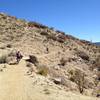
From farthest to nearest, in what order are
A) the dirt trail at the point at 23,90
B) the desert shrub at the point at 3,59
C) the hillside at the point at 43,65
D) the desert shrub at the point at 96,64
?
the desert shrub at the point at 96,64, the desert shrub at the point at 3,59, the hillside at the point at 43,65, the dirt trail at the point at 23,90

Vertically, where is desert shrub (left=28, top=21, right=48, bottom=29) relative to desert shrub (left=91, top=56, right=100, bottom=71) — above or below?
above

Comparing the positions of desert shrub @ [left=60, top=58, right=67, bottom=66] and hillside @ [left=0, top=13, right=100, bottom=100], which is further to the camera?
desert shrub @ [left=60, top=58, right=67, bottom=66]

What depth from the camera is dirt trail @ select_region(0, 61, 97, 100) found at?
56.5ft

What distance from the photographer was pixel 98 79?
3512cm

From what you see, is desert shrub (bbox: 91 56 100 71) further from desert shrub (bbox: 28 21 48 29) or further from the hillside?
desert shrub (bbox: 28 21 48 29)

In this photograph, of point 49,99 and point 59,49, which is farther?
point 59,49

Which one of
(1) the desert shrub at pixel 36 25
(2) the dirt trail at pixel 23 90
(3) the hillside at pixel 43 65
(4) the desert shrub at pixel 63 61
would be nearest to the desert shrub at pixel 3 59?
(3) the hillside at pixel 43 65

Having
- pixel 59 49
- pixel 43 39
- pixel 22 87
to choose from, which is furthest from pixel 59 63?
pixel 22 87

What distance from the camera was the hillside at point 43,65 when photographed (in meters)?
19.0

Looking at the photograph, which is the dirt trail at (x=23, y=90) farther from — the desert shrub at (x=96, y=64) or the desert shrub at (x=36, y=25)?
the desert shrub at (x=36, y=25)

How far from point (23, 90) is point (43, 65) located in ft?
39.7

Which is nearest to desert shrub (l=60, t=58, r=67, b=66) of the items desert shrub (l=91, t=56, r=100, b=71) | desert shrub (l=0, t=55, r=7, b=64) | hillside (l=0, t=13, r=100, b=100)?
hillside (l=0, t=13, r=100, b=100)

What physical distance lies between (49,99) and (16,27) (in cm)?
3864

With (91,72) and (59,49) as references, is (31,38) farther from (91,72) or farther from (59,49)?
(91,72)
